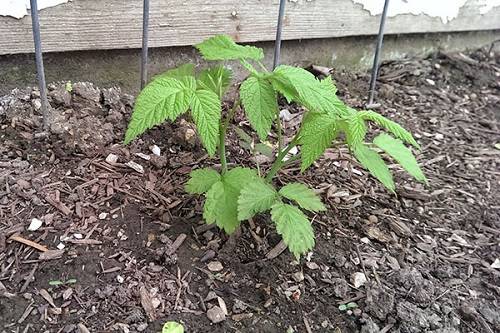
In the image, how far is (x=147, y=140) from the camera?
2.11 meters

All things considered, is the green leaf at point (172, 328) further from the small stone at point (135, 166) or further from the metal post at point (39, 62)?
the metal post at point (39, 62)

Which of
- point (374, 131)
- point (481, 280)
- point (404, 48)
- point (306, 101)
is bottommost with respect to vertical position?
point (481, 280)

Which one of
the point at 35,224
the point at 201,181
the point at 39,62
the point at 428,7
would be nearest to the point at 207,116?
the point at 201,181

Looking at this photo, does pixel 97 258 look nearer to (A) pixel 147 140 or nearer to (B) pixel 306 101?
(A) pixel 147 140

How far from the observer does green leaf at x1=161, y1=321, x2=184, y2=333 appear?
1539mm

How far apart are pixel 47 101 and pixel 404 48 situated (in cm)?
184

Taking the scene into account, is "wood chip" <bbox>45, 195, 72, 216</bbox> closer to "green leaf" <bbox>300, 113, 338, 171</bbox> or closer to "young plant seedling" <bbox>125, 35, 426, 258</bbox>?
"young plant seedling" <bbox>125, 35, 426, 258</bbox>

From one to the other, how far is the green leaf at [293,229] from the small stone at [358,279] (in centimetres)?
26

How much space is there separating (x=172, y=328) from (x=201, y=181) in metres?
0.44

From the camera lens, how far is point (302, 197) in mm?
1736

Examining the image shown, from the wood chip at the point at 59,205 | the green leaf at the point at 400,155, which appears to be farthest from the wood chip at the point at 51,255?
the green leaf at the point at 400,155

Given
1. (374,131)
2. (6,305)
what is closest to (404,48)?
(374,131)

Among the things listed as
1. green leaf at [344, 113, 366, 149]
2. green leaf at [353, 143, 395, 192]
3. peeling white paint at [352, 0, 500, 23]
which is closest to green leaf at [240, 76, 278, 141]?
green leaf at [344, 113, 366, 149]

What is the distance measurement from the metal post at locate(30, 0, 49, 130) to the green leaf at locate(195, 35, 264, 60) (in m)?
0.60
